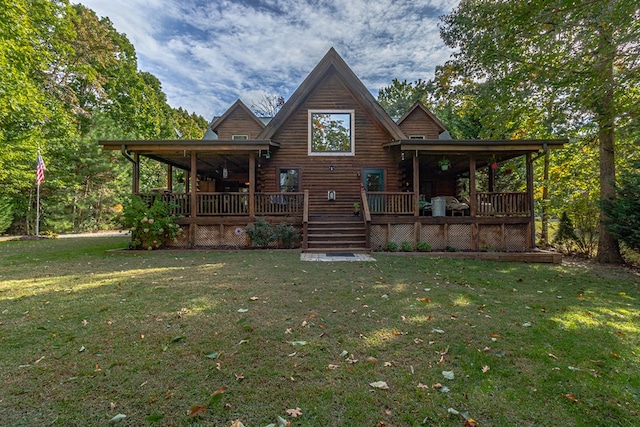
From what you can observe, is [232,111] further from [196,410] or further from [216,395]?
[196,410]

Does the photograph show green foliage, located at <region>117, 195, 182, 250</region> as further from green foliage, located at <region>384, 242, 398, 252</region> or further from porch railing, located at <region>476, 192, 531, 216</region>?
porch railing, located at <region>476, 192, 531, 216</region>

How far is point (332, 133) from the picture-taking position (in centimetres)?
1246

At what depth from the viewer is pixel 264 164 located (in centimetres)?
1227

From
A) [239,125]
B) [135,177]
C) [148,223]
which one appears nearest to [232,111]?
[239,125]

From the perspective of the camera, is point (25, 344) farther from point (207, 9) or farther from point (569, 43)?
point (207, 9)

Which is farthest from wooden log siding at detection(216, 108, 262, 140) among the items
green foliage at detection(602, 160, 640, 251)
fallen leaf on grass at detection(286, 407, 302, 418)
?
fallen leaf on grass at detection(286, 407, 302, 418)

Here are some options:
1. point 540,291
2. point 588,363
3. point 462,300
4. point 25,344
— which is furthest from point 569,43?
point 25,344

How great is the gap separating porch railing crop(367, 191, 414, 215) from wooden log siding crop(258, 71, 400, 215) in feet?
6.81

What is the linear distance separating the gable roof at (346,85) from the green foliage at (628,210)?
22.4ft

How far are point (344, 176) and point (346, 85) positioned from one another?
12.9 feet

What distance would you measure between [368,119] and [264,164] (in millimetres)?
4930

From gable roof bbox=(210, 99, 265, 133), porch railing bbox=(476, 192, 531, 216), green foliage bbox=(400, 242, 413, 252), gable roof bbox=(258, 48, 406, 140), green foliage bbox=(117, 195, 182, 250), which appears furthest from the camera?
gable roof bbox=(210, 99, 265, 133)

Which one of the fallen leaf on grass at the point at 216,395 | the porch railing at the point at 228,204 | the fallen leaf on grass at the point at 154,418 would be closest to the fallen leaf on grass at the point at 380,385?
the fallen leaf on grass at the point at 216,395

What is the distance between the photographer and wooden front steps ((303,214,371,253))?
9086mm
